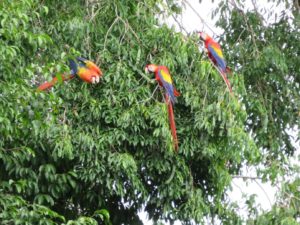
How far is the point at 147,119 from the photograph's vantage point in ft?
20.9

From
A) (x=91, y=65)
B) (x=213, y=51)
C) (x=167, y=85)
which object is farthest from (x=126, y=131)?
(x=213, y=51)

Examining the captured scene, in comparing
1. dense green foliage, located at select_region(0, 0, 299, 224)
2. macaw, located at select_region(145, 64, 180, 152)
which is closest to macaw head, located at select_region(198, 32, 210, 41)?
dense green foliage, located at select_region(0, 0, 299, 224)

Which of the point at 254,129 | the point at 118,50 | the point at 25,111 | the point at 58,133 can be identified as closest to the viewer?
the point at 25,111

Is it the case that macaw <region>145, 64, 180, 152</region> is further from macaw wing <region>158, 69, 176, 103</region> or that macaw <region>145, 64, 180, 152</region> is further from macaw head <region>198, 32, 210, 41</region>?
macaw head <region>198, 32, 210, 41</region>

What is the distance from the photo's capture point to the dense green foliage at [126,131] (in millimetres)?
6207

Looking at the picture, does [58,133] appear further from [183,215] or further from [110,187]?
[183,215]

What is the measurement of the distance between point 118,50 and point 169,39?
1.24ft

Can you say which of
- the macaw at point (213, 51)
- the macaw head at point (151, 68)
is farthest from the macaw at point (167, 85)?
the macaw at point (213, 51)

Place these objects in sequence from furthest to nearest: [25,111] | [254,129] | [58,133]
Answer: [254,129] < [58,133] < [25,111]

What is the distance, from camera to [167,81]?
625 centimetres

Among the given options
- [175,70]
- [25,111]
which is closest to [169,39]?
[175,70]

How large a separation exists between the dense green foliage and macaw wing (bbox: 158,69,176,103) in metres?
0.11

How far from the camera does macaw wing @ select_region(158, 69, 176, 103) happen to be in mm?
6223

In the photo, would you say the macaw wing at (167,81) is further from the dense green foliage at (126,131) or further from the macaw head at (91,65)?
the macaw head at (91,65)
